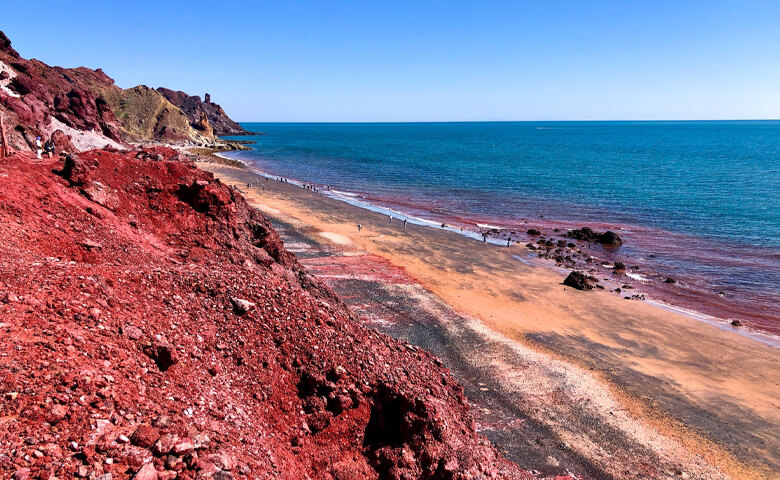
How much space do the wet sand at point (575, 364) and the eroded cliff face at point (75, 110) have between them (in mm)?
27087

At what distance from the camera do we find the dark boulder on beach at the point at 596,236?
150ft

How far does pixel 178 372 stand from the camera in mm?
9203

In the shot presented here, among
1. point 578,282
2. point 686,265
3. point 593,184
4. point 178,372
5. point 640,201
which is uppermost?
point 178,372

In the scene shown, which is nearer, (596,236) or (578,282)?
(578,282)

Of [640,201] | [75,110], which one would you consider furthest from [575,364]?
[75,110]

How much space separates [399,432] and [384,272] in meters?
21.6

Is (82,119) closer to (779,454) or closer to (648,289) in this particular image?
(648,289)

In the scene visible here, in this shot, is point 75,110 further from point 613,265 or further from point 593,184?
point 593,184

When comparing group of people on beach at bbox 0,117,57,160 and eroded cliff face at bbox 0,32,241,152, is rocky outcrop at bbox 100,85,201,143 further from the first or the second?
group of people on beach at bbox 0,117,57,160

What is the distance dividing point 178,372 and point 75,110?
82.3 meters

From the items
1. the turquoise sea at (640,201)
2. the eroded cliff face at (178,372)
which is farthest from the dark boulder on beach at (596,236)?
the eroded cliff face at (178,372)

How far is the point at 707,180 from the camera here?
279ft

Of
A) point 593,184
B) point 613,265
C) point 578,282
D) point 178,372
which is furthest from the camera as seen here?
point 593,184

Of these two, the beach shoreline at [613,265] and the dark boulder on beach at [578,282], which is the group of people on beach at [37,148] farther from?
the beach shoreline at [613,265]
